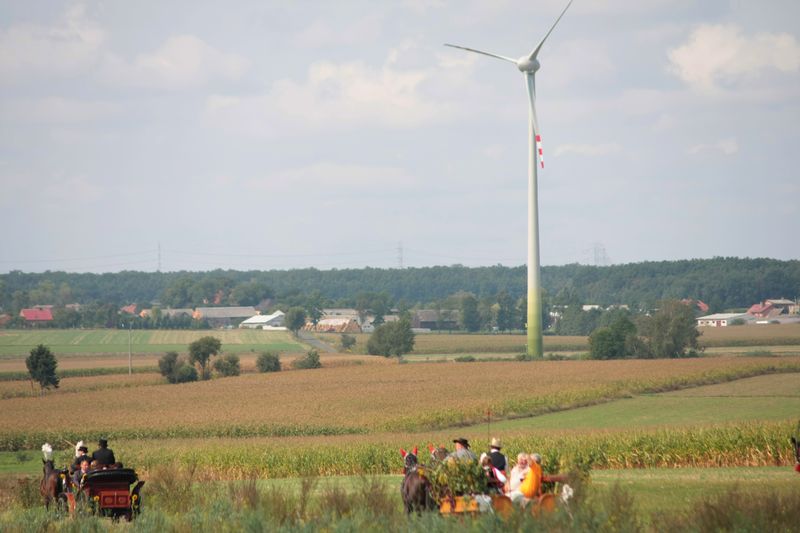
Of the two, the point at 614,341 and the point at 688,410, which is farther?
the point at 614,341

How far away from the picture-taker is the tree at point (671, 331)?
107 m

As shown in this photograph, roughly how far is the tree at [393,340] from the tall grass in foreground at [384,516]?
97735 mm

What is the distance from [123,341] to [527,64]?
72.8m

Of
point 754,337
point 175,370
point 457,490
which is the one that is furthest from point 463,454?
point 754,337

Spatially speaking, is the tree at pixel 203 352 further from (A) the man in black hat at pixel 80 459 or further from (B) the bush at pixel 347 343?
(A) the man in black hat at pixel 80 459

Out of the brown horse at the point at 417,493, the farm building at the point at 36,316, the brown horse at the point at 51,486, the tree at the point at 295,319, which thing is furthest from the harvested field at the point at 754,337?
the farm building at the point at 36,316

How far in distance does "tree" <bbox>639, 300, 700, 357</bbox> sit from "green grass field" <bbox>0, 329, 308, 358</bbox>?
46.2m

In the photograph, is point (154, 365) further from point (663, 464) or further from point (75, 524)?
point (75, 524)

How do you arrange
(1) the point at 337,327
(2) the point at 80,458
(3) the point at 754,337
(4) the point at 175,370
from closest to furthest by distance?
(2) the point at 80,458 < (4) the point at 175,370 < (3) the point at 754,337 < (1) the point at 337,327

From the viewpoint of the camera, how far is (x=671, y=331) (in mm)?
106500

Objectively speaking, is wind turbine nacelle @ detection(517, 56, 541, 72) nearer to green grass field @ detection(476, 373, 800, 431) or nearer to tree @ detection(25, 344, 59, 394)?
green grass field @ detection(476, 373, 800, 431)

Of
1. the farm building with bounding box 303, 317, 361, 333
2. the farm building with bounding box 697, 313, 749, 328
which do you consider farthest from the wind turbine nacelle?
the farm building with bounding box 697, 313, 749, 328

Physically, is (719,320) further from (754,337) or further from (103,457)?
(103,457)

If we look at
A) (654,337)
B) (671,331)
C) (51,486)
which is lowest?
(51,486)
